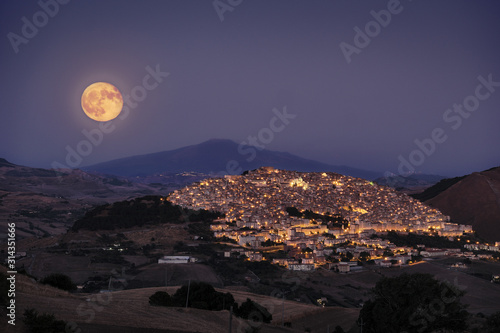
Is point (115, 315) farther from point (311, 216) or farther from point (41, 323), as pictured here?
point (311, 216)

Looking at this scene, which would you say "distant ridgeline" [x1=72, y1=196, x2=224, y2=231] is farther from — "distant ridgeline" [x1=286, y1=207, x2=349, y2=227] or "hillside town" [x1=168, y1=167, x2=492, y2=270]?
"distant ridgeline" [x1=286, y1=207, x2=349, y2=227]

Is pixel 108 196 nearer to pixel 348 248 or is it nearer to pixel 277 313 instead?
pixel 348 248

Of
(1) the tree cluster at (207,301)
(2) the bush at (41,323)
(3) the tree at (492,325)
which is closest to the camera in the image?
(2) the bush at (41,323)

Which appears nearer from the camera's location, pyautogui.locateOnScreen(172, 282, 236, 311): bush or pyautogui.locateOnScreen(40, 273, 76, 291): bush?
pyautogui.locateOnScreen(40, 273, 76, 291): bush

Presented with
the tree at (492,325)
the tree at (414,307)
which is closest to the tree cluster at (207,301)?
the tree at (414,307)

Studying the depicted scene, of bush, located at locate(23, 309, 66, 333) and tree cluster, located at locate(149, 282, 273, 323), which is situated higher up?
bush, located at locate(23, 309, 66, 333)

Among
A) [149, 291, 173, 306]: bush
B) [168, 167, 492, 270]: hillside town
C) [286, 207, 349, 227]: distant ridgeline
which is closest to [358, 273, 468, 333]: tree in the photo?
[149, 291, 173, 306]: bush

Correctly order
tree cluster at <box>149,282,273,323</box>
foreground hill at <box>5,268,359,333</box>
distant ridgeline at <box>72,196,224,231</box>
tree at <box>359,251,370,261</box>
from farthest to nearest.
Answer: distant ridgeline at <box>72,196,224,231</box>, tree at <box>359,251,370,261</box>, tree cluster at <box>149,282,273,323</box>, foreground hill at <box>5,268,359,333</box>

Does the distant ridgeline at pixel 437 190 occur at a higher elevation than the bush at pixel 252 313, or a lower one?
higher

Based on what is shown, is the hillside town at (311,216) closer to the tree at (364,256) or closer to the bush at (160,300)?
the tree at (364,256)
